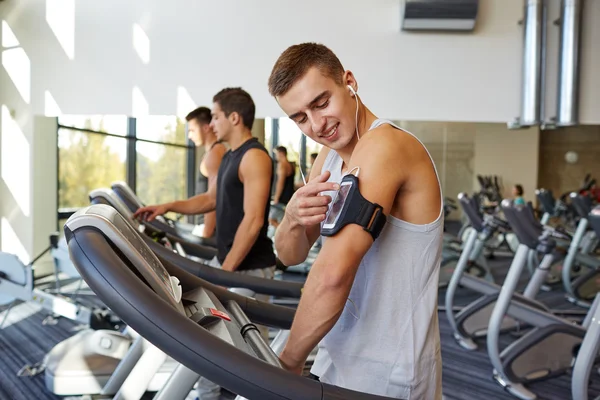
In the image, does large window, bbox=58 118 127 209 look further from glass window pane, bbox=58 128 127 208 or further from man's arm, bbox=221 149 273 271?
man's arm, bbox=221 149 273 271

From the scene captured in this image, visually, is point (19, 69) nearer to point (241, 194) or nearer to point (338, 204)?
point (241, 194)

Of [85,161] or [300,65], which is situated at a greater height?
[300,65]

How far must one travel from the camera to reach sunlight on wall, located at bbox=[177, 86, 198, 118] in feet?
16.0

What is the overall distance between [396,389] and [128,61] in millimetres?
4381

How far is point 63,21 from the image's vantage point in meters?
→ 5.00

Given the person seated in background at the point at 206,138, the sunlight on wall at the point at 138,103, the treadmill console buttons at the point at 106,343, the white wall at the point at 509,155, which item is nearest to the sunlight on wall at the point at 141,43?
the sunlight on wall at the point at 138,103

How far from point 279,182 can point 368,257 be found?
4.75 meters

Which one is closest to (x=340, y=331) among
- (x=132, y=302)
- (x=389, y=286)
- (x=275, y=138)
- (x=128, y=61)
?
(x=389, y=286)

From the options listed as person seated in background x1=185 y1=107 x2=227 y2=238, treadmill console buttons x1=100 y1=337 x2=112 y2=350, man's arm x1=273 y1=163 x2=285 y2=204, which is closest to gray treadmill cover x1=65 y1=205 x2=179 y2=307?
treadmill console buttons x1=100 y1=337 x2=112 y2=350

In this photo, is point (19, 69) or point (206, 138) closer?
point (206, 138)

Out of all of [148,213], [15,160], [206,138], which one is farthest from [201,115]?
[15,160]

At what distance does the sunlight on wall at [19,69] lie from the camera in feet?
16.8

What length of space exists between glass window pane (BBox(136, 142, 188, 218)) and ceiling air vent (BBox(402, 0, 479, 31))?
109 inches

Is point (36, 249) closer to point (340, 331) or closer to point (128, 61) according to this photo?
point (128, 61)
